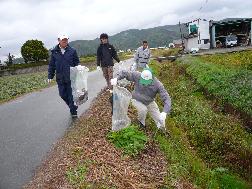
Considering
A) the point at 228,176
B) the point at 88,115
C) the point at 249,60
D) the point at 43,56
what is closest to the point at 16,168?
the point at 88,115

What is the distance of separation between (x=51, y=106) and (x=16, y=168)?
23.6ft

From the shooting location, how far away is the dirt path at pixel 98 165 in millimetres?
7137

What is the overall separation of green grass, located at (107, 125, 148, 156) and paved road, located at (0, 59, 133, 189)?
1.47 m

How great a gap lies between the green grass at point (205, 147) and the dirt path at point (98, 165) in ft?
1.03

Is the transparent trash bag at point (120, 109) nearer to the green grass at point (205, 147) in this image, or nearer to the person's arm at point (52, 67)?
the green grass at point (205, 147)

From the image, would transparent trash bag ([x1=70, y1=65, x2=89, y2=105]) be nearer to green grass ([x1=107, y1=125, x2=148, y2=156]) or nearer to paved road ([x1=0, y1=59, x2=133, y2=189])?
paved road ([x1=0, y1=59, x2=133, y2=189])

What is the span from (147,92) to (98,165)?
108 inches

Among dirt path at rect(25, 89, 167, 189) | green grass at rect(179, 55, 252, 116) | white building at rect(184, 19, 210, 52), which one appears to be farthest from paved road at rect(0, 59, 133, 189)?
white building at rect(184, 19, 210, 52)

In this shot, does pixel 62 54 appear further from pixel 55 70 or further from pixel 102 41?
pixel 102 41

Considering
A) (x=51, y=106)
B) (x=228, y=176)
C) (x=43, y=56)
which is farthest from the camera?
(x=43, y=56)

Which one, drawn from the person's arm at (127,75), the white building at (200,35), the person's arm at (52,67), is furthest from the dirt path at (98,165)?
the white building at (200,35)

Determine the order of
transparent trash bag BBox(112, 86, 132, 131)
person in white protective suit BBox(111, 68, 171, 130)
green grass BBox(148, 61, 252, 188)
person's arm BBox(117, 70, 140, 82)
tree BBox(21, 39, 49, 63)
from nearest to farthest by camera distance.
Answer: green grass BBox(148, 61, 252, 188) → person in white protective suit BBox(111, 68, 171, 130) → transparent trash bag BBox(112, 86, 132, 131) → person's arm BBox(117, 70, 140, 82) → tree BBox(21, 39, 49, 63)

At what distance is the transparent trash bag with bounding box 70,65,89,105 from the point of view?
38.2ft

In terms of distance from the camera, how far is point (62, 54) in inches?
452
